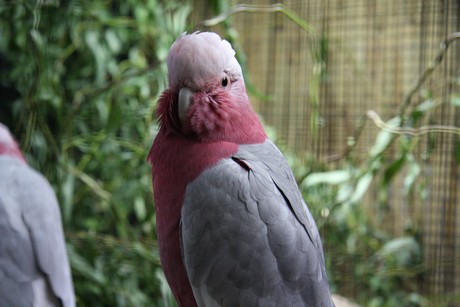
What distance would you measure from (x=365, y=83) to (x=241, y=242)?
155 cm

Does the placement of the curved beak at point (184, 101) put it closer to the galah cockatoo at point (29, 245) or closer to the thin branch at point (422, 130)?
the galah cockatoo at point (29, 245)

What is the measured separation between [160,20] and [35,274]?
33.1 inches

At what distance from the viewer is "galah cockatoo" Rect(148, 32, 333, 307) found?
2.54 feet

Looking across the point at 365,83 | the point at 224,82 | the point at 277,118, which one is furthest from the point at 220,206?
the point at 365,83

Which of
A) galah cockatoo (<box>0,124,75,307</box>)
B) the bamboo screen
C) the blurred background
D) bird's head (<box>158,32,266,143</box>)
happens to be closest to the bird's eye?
bird's head (<box>158,32,266,143</box>)

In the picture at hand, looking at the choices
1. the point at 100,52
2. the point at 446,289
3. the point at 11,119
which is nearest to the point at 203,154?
the point at 100,52

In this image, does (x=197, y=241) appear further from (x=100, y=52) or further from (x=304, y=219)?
(x=100, y=52)

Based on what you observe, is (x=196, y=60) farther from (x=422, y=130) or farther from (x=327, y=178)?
(x=327, y=178)

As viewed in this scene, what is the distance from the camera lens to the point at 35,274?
Answer: 1.03 metres

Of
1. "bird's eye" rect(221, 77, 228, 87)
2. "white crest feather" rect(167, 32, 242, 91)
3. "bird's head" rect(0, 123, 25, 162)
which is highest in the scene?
"white crest feather" rect(167, 32, 242, 91)

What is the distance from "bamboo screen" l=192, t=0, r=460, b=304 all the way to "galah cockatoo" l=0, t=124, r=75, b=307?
899 millimetres

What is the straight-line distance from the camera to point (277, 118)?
2.17m

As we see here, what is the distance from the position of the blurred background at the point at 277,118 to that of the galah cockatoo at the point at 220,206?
357mm

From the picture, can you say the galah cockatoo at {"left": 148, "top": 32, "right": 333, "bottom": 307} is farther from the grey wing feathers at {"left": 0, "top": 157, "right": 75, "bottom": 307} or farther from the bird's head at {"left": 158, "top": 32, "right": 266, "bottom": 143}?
the grey wing feathers at {"left": 0, "top": 157, "right": 75, "bottom": 307}
